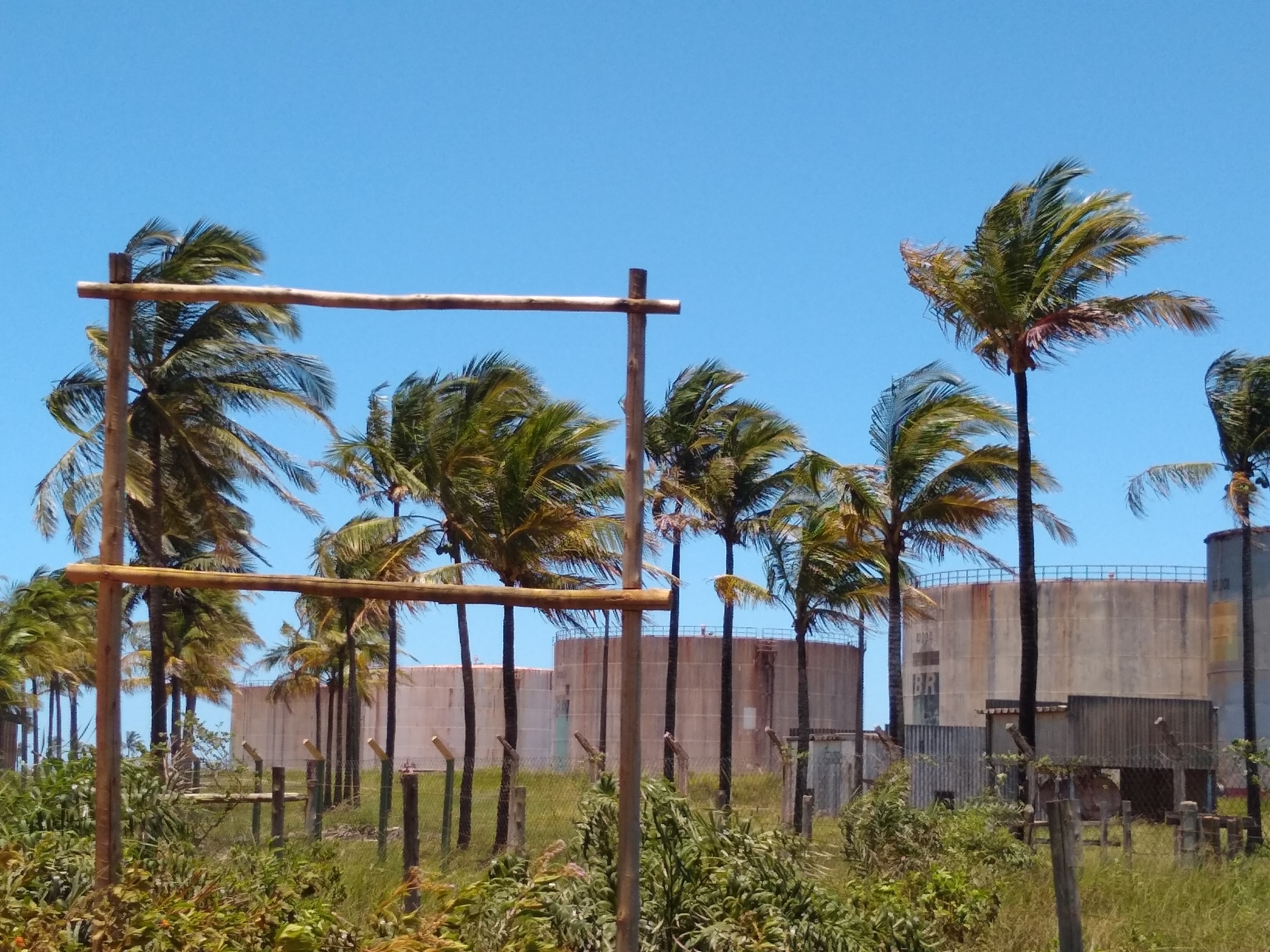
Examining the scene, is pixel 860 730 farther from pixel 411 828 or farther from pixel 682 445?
pixel 411 828

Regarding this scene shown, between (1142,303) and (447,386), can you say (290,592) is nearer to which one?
(1142,303)

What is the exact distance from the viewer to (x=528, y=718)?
54.5 metres

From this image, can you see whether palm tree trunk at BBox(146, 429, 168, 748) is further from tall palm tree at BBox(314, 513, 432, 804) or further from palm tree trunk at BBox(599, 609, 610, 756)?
palm tree trunk at BBox(599, 609, 610, 756)

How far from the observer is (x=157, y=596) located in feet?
80.5

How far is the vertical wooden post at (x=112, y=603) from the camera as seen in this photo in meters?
7.58

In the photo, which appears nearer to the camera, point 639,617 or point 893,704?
point 639,617

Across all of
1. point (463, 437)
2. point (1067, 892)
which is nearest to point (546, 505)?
point (463, 437)

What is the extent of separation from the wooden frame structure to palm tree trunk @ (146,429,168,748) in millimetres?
14625

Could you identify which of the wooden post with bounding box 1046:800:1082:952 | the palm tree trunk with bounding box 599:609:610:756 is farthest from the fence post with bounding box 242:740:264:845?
the palm tree trunk with bounding box 599:609:610:756

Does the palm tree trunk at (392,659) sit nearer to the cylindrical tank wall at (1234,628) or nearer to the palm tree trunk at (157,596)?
the palm tree trunk at (157,596)

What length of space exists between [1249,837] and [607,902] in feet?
42.8

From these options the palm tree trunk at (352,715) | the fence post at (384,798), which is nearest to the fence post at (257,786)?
the fence post at (384,798)

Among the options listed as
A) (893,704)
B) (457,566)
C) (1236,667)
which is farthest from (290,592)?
(1236,667)

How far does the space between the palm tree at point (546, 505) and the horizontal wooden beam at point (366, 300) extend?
11541 millimetres
